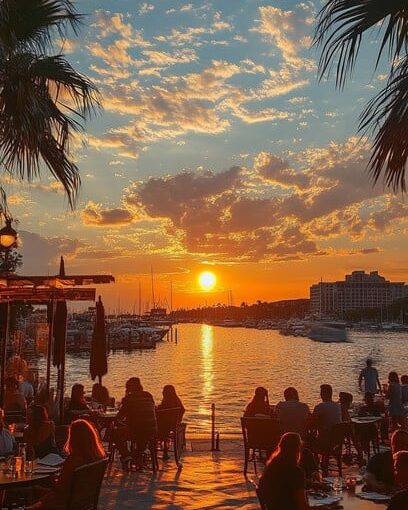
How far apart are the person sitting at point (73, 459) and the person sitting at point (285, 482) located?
5.14 feet

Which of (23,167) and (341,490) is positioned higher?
(23,167)

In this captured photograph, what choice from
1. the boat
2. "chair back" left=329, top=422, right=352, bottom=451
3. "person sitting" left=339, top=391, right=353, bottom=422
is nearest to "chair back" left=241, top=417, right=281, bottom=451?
"chair back" left=329, top=422, right=352, bottom=451

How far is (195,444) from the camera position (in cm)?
1326

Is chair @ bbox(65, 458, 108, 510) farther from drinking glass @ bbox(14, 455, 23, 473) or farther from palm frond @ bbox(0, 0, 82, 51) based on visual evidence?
palm frond @ bbox(0, 0, 82, 51)

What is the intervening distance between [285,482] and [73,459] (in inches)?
74.2

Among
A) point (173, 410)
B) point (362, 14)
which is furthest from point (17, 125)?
point (173, 410)

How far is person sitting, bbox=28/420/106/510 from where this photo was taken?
568 cm

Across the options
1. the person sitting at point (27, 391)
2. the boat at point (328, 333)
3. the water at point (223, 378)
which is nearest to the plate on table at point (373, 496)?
the person sitting at point (27, 391)

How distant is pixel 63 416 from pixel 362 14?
9187 mm

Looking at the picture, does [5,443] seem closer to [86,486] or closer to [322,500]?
[86,486]

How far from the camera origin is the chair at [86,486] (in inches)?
221

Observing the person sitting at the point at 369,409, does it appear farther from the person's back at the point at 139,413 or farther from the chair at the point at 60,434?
the chair at the point at 60,434

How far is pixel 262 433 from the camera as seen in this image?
10320 millimetres

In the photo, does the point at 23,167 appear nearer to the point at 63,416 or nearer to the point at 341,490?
the point at 341,490
